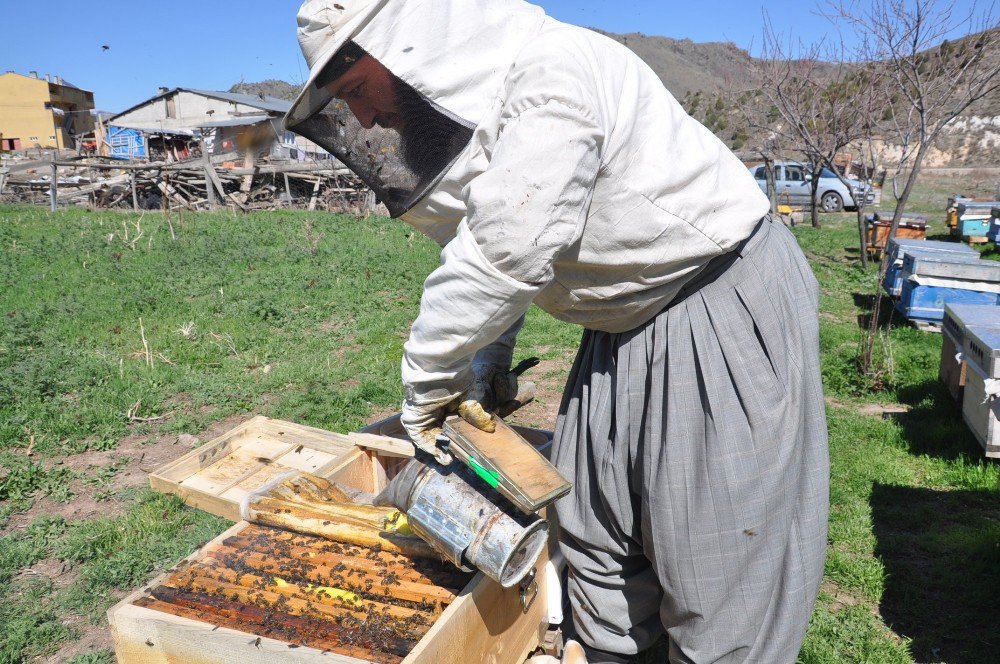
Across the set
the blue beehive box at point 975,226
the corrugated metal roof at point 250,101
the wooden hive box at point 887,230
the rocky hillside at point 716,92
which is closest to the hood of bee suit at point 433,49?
the rocky hillside at point 716,92

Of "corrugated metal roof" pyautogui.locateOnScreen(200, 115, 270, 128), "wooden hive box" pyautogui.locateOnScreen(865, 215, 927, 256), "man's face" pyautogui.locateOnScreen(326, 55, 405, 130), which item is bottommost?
"wooden hive box" pyautogui.locateOnScreen(865, 215, 927, 256)

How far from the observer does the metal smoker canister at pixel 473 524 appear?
1.54 meters

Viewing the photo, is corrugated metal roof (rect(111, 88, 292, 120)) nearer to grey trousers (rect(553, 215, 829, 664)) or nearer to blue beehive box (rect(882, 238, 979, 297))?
blue beehive box (rect(882, 238, 979, 297))

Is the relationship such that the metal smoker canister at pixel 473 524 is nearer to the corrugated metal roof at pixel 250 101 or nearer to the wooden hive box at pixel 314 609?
the wooden hive box at pixel 314 609

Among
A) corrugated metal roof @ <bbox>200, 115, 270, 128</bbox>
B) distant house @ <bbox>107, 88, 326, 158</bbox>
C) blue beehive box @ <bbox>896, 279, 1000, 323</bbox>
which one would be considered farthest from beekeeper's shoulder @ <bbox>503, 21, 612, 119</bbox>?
distant house @ <bbox>107, 88, 326, 158</bbox>

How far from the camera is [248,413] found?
4.51 m

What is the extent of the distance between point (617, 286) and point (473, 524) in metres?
0.62

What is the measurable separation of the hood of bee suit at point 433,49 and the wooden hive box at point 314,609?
40.4 inches

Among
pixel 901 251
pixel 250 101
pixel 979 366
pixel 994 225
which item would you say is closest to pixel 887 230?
pixel 994 225

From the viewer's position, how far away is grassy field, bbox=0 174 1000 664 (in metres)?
2.72

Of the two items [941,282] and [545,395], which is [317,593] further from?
[941,282]

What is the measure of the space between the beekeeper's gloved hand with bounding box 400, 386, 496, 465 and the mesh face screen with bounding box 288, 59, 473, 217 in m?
0.43

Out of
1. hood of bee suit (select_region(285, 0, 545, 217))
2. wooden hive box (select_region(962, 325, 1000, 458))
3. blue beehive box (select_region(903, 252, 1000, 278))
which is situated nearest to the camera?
hood of bee suit (select_region(285, 0, 545, 217))

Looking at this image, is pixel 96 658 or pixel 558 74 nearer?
pixel 558 74
